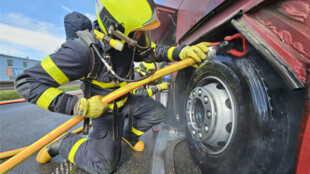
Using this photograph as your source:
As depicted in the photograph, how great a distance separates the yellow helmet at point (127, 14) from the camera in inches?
42.9

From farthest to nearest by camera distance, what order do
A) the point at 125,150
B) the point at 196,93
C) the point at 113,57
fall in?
1. the point at 125,150
2. the point at 113,57
3. the point at 196,93

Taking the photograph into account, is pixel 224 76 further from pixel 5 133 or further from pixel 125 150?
pixel 5 133

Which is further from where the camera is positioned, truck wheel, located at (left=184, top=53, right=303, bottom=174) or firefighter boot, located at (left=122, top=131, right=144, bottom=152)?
firefighter boot, located at (left=122, top=131, right=144, bottom=152)

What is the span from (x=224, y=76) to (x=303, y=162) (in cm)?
51

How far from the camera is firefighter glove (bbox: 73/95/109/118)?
109cm

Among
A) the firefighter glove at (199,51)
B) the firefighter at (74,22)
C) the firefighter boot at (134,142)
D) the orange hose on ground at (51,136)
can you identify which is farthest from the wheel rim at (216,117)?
the firefighter at (74,22)

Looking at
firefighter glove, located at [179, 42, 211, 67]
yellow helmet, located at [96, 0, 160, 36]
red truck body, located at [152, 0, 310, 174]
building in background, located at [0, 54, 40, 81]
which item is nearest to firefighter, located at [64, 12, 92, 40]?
yellow helmet, located at [96, 0, 160, 36]

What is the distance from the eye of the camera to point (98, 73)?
4.41 feet

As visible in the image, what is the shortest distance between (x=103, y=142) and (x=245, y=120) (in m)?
1.32

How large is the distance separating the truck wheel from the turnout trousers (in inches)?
31.4

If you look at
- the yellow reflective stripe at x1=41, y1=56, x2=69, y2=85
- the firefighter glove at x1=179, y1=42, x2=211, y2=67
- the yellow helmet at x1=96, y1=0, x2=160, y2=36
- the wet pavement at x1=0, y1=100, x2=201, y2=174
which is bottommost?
the wet pavement at x1=0, y1=100, x2=201, y2=174

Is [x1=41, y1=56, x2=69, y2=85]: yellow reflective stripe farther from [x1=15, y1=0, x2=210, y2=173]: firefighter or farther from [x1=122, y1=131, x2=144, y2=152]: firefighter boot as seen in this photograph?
[x1=122, y1=131, x2=144, y2=152]: firefighter boot

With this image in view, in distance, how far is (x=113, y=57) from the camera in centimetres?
137

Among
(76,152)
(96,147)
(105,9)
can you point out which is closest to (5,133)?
(76,152)
